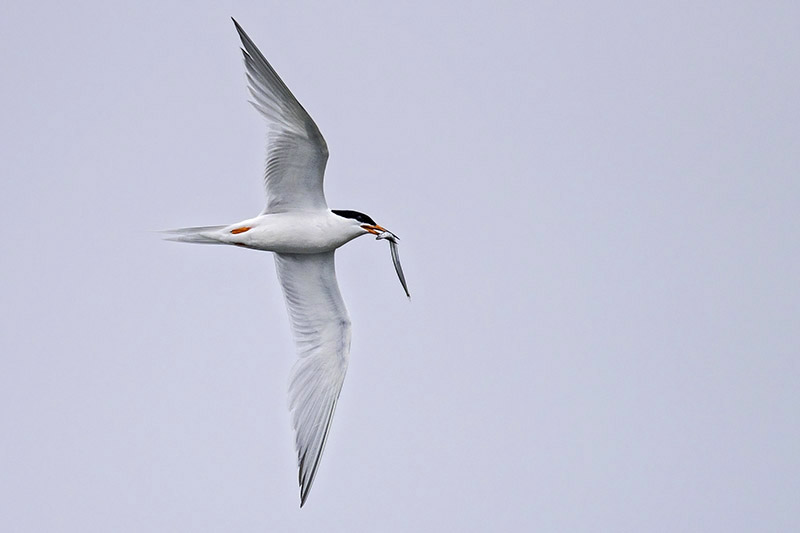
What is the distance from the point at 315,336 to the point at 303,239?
1.47m

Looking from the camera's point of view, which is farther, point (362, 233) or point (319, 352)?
point (319, 352)

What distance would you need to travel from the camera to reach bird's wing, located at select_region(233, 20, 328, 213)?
1009 cm

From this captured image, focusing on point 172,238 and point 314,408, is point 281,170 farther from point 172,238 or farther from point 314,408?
point 314,408

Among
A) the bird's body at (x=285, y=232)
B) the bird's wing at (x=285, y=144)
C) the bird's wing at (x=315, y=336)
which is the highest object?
the bird's wing at (x=285, y=144)

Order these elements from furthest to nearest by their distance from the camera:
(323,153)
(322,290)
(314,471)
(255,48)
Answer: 1. (322,290)
2. (314,471)
3. (323,153)
4. (255,48)

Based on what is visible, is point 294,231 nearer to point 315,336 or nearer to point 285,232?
point 285,232

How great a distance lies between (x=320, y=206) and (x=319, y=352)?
1766mm

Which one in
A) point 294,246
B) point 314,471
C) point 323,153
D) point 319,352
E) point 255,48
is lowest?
point 314,471

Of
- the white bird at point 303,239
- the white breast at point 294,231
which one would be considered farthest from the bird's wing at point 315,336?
the white breast at point 294,231

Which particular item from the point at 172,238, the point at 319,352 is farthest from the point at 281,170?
the point at 319,352

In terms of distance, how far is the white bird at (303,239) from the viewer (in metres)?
10.3

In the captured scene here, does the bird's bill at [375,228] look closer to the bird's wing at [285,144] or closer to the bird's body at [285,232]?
the bird's body at [285,232]

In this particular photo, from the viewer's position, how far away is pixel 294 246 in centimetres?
1112

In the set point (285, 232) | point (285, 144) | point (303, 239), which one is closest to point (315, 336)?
point (303, 239)
